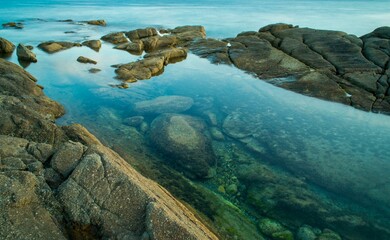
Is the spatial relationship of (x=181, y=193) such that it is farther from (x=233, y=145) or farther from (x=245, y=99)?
(x=245, y=99)

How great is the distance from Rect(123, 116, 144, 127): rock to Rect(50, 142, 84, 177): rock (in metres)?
11.6

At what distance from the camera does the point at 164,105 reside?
23.3 m

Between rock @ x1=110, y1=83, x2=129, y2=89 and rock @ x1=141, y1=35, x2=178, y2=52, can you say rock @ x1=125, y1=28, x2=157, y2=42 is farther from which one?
rock @ x1=110, y1=83, x2=129, y2=89

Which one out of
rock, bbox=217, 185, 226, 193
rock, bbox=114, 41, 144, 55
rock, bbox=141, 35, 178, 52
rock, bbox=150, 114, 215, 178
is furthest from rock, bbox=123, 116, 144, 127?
rock, bbox=141, 35, 178, 52

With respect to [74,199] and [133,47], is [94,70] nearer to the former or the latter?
[133,47]

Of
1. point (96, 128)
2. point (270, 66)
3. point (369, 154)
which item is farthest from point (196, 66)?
point (369, 154)

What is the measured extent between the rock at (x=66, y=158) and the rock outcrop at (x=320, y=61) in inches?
843

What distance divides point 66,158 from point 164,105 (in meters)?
15.0

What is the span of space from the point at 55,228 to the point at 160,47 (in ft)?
123

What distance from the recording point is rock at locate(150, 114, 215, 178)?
1625 centimetres

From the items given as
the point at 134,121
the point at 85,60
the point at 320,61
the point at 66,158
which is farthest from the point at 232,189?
the point at 85,60

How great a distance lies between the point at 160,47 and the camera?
42406 mm

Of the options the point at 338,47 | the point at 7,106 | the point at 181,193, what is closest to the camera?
the point at 7,106

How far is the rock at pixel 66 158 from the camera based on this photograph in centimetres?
832
